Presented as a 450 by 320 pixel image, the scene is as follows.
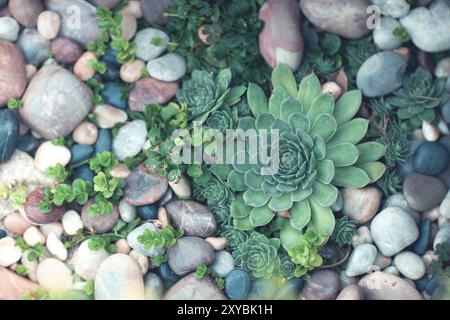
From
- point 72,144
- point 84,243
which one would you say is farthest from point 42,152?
point 84,243

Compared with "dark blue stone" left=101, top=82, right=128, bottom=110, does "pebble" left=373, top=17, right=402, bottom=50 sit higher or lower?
higher

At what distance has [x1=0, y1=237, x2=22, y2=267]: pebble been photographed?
257 centimetres

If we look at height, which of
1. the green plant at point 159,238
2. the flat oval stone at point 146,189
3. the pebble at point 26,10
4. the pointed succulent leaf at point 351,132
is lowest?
the green plant at point 159,238

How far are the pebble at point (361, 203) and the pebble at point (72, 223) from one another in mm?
1008

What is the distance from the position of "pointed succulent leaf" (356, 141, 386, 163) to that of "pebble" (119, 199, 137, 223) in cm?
88

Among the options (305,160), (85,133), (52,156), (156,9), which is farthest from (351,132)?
(52,156)

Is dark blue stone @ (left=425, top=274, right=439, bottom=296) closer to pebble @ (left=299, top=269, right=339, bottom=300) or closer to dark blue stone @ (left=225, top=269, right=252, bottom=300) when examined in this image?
pebble @ (left=299, top=269, right=339, bottom=300)

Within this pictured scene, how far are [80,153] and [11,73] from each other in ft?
1.33

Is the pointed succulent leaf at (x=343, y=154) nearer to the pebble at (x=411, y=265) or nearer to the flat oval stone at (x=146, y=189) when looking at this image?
the pebble at (x=411, y=265)

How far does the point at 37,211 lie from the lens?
2.54 meters

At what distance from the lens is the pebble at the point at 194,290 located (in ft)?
8.08

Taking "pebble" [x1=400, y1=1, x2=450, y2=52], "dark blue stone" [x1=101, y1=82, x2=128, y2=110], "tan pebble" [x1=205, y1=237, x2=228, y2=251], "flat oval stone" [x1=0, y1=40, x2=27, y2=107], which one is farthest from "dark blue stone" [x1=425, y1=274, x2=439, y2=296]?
"flat oval stone" [x1=0, y1=40, x2=27, y2=107]

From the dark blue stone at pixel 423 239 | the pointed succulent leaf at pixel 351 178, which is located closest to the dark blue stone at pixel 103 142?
the pointed succulent leaf at pixel 351 178

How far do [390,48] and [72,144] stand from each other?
1.30m
